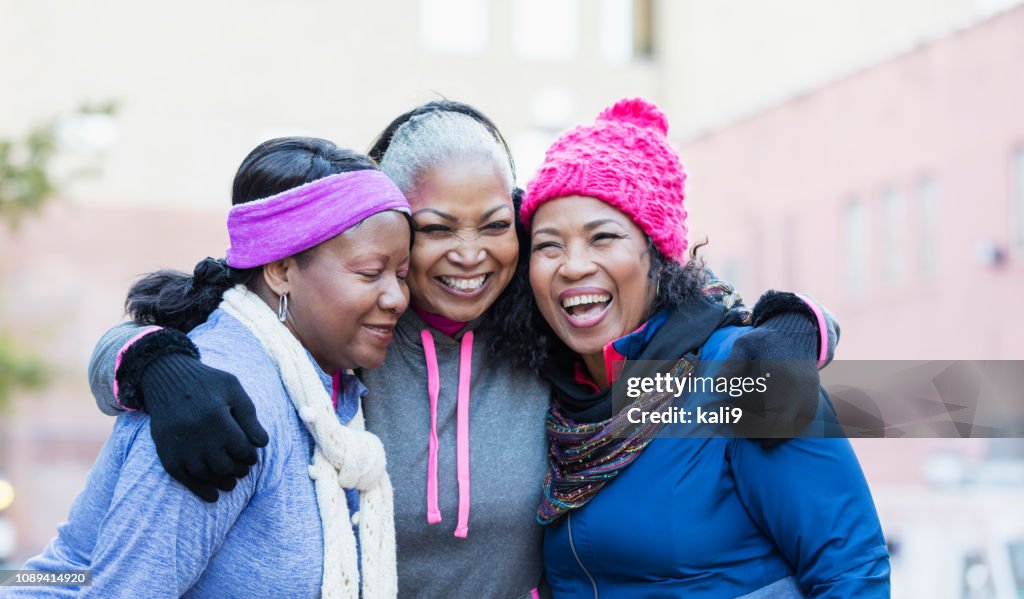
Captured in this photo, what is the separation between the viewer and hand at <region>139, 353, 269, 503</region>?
2.27m

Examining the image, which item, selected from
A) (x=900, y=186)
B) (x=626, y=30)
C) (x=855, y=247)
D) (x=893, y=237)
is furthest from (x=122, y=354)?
(x=626, y=30)

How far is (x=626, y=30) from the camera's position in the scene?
75.1 ft

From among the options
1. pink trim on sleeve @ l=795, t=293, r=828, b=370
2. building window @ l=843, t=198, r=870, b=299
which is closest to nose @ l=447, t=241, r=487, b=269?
pink trim on sleeve @ l=795, t=293, r=828, b=370

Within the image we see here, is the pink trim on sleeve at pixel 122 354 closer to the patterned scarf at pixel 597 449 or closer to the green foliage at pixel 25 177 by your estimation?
the patterned scarf at pixel 597 449

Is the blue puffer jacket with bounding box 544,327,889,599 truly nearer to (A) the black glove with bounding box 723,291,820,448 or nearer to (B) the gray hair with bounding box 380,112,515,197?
(A) the black glove with bounding box 723,291,820,448

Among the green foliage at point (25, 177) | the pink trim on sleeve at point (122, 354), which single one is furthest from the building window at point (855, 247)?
the pink trim on sleeve at point (122, 354)

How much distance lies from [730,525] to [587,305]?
685mm

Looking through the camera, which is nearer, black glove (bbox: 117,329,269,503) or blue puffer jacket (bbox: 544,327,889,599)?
black glove (bbox: 117,329,269,503)

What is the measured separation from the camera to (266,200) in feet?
8.82

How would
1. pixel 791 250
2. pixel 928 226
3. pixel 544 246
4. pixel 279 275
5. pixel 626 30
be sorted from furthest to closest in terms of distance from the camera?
pixel 626 30, pixel 791 250, pixel 928 226, pixel 544 246, pixel 279 275

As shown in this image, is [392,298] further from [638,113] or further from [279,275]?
[638,113]

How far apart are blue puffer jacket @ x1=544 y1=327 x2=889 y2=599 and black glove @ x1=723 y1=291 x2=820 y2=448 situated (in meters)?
0.05

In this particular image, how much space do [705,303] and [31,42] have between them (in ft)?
58.6

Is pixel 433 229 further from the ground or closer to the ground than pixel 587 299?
further from the ground
